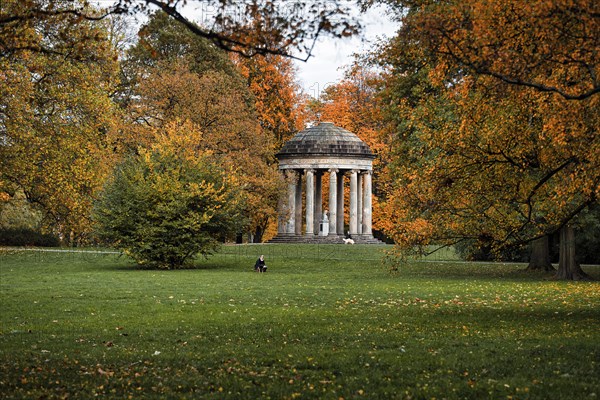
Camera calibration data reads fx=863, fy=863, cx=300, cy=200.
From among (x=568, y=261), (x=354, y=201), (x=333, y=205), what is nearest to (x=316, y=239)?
(x=333, y=205)

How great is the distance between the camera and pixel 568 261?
103 ft

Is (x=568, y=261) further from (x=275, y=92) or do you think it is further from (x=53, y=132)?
(x=275, y=92)

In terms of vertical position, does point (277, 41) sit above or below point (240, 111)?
below

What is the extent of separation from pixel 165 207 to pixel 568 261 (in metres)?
16.4

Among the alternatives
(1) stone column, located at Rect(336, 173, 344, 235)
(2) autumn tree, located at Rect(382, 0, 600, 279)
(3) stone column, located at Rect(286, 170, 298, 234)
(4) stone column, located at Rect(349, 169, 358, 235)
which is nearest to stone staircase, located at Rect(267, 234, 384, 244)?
(3) stone column, located at Rect(286, 170, 298, 234)

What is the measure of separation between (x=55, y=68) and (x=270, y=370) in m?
21.6

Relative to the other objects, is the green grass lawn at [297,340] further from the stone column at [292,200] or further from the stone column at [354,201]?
the stone column at [354,201]

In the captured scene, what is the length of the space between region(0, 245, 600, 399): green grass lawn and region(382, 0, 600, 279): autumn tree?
2.18 metres

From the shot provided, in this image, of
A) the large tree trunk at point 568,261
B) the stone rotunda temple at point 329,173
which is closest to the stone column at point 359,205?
the stone rotunda temple at point 329,173

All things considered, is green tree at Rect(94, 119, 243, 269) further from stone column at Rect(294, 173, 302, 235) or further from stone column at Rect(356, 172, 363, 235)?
stone column at Rect(356, 172, 363, 235)

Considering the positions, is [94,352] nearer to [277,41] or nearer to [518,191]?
[277,41]

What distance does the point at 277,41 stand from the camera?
10.1m

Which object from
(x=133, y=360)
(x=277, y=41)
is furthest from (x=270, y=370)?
(x=277, y=41)

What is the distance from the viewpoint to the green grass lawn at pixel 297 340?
956 centimetres
